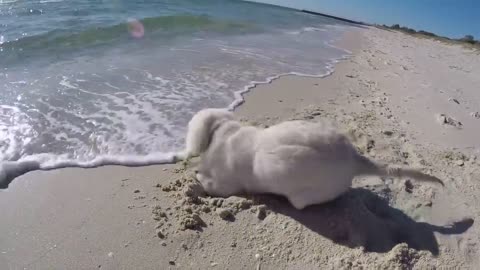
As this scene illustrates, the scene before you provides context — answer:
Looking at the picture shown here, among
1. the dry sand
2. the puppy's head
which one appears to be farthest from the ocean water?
the puppy's head

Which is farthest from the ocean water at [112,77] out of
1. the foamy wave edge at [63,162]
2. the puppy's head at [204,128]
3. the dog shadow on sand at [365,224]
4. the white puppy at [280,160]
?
the dog shadow on sand at [365,224]

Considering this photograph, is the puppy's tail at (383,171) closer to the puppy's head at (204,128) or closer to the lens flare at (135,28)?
the puppy's head at (204,128)

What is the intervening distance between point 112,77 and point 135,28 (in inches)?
208

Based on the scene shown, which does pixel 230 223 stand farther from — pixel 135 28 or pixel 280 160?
pixel 135 28

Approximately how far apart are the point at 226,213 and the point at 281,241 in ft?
1.51

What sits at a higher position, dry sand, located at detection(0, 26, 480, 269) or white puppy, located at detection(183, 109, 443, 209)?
white puppy, located at detection(183, 109, 443, 209)

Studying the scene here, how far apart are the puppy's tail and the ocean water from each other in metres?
1.81

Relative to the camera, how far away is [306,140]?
2762 millimetres

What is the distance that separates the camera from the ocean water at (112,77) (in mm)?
3998

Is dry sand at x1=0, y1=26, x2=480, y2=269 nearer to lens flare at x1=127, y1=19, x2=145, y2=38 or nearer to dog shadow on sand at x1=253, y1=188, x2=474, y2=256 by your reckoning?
dog shadow on sand at x1=253, y1=188, x2=474, y2=256

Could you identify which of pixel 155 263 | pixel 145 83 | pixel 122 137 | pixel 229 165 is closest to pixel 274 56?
pixel 145 83

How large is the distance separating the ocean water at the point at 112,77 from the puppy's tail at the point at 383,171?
5.93ft

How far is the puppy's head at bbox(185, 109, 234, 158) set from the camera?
324 cm

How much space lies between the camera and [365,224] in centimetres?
288
